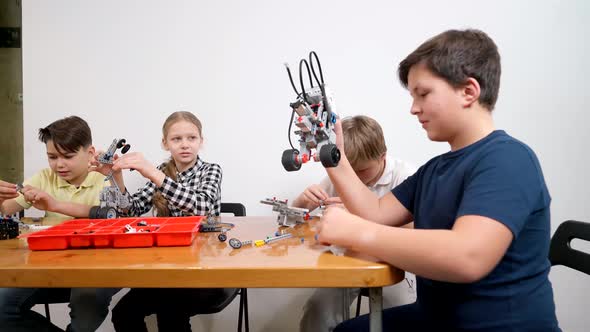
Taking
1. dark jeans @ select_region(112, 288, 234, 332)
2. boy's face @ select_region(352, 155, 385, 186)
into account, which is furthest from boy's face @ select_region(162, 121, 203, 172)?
boy's face @ select_region(352, 155, 385, 186)

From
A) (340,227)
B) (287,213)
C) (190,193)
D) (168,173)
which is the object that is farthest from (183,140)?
(340,227)

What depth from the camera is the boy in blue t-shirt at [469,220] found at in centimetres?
70

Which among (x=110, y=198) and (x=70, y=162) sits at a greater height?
(x=70, y=162)

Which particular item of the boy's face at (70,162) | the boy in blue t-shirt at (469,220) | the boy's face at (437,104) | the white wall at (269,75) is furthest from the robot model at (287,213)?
the boy's face at (70,162)

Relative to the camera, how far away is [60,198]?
1.73 meters

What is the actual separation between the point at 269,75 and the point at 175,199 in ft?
3.15

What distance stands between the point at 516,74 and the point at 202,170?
1648mm

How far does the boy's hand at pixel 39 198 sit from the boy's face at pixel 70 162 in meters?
0.20

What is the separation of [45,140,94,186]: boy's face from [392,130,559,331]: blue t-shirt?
152cm

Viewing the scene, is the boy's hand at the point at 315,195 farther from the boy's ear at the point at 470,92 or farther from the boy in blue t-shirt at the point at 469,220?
the boy's ear at the point at 470,92

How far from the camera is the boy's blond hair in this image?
4.74 ft

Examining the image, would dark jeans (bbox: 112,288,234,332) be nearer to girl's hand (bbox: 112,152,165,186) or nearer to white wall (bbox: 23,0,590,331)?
girl's hand (bbox: 112,152,165,186)

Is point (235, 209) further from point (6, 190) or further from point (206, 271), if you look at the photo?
point (206, 271)

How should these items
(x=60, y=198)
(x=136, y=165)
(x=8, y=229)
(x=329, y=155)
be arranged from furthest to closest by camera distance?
(x=60, y=198) → (x=136, y=165) → (x=8, y=229) → (x=329, y=155)
